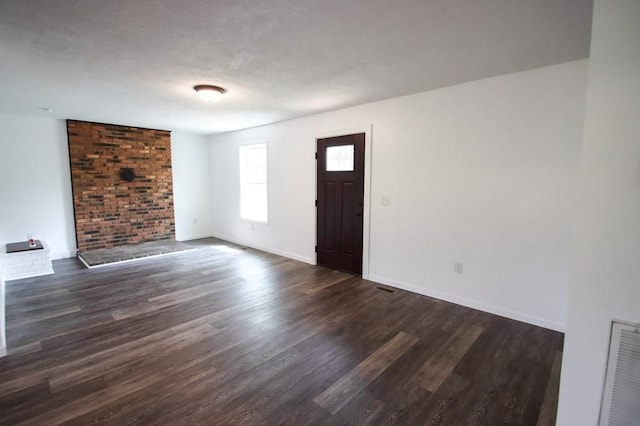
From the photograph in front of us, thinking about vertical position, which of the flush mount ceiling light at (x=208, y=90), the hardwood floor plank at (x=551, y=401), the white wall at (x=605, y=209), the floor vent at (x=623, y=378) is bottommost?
the hardwood floor plank at (x=551, y=401)

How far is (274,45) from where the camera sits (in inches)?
87.7

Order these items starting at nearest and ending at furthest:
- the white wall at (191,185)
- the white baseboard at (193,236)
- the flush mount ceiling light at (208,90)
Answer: the flush mount ceiling light at (208,90) → the white wall at (191,185) → the white baseboard at (193,236)

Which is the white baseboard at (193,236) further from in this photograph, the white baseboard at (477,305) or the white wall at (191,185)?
the white baseboard at (477,305)

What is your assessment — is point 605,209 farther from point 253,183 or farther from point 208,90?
point 253,183

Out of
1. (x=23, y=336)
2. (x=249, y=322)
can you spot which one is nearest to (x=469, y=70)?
(x=249, y=322)

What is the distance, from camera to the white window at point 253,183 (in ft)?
19.6

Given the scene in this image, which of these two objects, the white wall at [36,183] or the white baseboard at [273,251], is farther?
the white baseboard at [273,251]

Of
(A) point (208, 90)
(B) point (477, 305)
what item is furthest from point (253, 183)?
(B) point (477, 305)

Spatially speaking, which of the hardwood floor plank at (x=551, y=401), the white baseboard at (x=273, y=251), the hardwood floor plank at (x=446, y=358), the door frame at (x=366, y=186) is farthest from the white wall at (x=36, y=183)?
the hardwood floor plank at (x=551, y=401)

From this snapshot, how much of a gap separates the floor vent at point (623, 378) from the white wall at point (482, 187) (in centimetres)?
165

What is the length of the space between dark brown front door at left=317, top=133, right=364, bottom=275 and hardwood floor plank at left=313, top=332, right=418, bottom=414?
1.78 meters

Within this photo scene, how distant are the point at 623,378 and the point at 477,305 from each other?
6.48ft

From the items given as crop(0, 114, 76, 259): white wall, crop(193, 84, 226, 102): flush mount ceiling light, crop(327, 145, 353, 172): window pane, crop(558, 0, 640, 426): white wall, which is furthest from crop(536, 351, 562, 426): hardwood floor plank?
crop(0, 114, 76, 259): white wall

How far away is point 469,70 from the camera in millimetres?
2752
